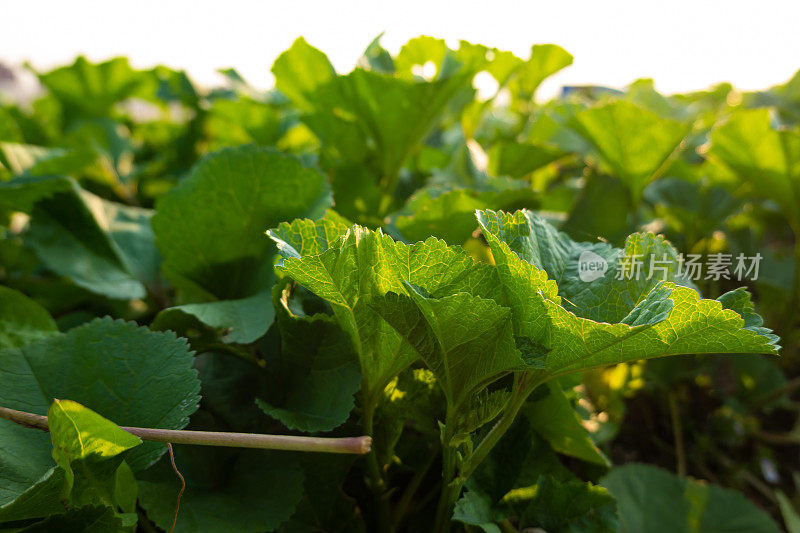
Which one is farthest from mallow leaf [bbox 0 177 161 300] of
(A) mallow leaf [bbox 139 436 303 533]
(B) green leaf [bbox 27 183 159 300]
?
(A) mallow leaf [bbox 139 436 303 533]

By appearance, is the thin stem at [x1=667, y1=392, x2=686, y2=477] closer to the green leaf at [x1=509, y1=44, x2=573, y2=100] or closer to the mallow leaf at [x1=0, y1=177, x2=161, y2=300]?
the green leaf at [x1=509, y1=44, x2=573, y2=100]

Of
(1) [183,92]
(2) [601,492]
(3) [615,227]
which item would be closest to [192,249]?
(2) [601,492]

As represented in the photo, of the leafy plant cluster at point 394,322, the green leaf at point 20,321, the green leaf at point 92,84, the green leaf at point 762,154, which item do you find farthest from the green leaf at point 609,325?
the green leaf at point 92,84

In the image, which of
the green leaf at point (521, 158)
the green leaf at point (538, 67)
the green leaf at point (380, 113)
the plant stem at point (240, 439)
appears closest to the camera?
the plant stem at point (240, 439)

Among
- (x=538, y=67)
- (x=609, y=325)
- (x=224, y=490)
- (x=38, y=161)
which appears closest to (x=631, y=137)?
(x=538, y=67)

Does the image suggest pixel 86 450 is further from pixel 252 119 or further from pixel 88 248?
pixel 252 119

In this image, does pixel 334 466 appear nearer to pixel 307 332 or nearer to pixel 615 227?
pixel 307 332

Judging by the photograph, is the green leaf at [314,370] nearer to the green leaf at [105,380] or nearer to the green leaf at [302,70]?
the green leaf at [105,380]
